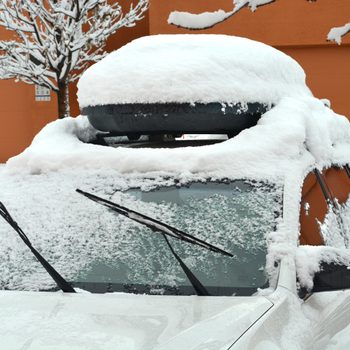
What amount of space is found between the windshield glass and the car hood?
0.14 metres

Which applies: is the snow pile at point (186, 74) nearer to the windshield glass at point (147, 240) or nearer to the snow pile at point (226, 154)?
the snow pile at point (226, 154)

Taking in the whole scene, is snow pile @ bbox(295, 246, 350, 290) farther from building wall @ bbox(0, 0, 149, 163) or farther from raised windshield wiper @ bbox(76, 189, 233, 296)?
building wall @ bbox(0, 0, 149, 163)

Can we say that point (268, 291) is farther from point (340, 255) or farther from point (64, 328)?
point (64, 328)

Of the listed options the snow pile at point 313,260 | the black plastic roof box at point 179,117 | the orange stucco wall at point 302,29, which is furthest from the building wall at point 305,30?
the snow pile at point 313,260

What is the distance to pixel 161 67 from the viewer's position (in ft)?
9.89

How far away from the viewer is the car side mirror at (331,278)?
2.29 meters

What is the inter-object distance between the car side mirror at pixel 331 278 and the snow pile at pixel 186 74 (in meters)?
0.92

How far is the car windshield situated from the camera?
97.6 inches

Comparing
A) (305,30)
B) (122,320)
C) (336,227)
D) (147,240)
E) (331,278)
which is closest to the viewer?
(122,320)

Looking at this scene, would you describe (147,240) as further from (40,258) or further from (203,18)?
(203,18)

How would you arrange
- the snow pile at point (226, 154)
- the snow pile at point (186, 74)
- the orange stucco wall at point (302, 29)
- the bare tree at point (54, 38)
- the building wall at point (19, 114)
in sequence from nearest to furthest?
the snow pile at point (226, 154) < the snow pile at point (186, 74) < the bare tree at point (54, 38) < the orange stucco wall at point (302, 29) < the building wall at point (19, 114)

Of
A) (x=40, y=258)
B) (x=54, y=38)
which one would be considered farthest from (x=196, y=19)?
(x=54, y=38)

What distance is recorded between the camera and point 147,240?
8.55 feet

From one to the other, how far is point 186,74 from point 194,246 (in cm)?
81
